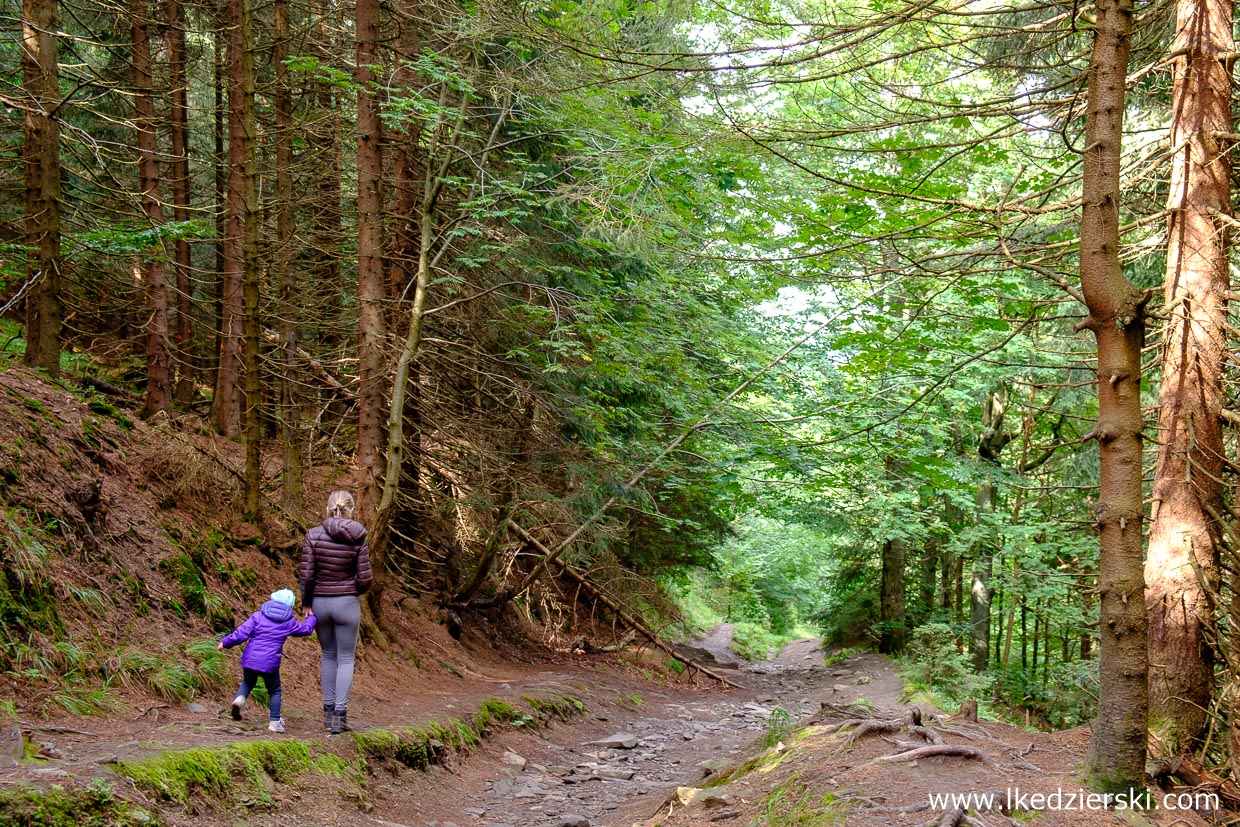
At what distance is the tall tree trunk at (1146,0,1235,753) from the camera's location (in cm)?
564

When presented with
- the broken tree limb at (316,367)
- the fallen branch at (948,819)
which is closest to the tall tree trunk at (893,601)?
the broken tree limb at (316,367)

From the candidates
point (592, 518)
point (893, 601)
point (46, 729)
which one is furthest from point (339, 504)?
point (893, 601)

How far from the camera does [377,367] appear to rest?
9992 millimetres

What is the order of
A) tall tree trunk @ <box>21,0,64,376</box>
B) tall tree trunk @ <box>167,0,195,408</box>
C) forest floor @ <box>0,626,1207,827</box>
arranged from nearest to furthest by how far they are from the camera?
forest floor @ <box>0,626,1207,827</box> < tall tree trunk @ <box>21,0,64,376</box> < tall tree trunk @ <box>167,0,195,408</box>

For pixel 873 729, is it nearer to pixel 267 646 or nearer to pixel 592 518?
pixel 267 646

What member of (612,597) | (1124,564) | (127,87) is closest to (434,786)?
(1124,564)

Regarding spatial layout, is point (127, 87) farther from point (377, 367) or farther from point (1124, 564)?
point (1124, 564)

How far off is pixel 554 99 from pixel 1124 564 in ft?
24.4

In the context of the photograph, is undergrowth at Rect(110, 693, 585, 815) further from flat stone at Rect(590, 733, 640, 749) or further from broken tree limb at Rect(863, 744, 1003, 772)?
broken tree limb at Rect(863, 744, 1003, 772)

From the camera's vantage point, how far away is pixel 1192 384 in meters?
5.77

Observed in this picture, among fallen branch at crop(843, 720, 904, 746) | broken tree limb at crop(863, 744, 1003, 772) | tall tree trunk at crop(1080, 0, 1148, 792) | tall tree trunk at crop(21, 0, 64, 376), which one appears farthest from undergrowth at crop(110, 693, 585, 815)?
tall tree trunk at crop(21, 0, 64, 376)

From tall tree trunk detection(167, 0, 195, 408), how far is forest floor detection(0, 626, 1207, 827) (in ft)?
21.2

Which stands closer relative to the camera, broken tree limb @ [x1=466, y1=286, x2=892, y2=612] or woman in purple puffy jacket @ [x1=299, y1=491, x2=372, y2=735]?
woman in purple puffy jacket @ [x1=299, y1=491, x2=372, y2=735]

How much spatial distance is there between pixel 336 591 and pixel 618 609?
33.5 feet
